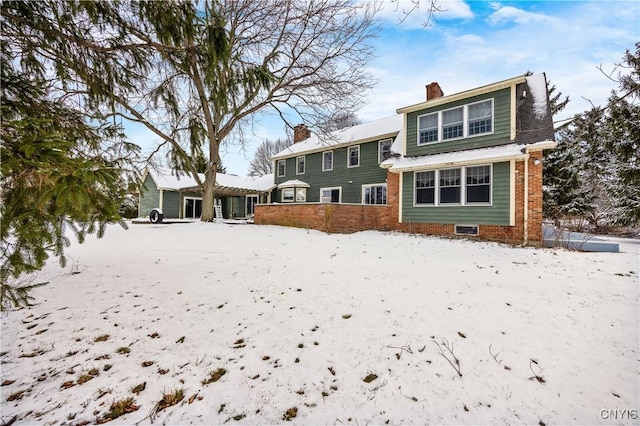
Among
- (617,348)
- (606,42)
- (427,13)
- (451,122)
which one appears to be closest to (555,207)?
(451,122)

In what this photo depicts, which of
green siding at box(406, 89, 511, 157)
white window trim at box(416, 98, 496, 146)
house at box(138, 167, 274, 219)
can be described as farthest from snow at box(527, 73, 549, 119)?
house at box(138, 167, 274, 219)

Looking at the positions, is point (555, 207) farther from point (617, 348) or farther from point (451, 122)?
point (617, 348)

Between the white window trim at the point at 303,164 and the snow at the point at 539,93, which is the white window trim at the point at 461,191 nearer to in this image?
the snow at the point at 539,93

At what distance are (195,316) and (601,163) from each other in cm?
1869

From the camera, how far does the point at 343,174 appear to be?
17.9 metres

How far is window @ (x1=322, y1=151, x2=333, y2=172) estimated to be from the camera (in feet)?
61.2

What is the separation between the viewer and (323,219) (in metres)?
11.1

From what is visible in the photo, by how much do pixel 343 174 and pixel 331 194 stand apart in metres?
1.62

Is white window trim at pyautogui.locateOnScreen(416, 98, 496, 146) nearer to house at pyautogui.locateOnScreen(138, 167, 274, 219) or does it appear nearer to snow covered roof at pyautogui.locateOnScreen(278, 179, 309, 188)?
snow covered roof at pyautogui.locateOnScreen(278, 179, 309, 188)

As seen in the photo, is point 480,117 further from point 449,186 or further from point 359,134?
point 359,134

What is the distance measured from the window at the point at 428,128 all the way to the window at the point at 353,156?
17.9 feet

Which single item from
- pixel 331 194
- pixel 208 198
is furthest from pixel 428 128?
pixel 208 198

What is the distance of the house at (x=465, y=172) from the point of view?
367 inches

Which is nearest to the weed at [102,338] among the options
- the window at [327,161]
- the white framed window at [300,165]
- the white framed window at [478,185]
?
the white framed window at [478,185]
